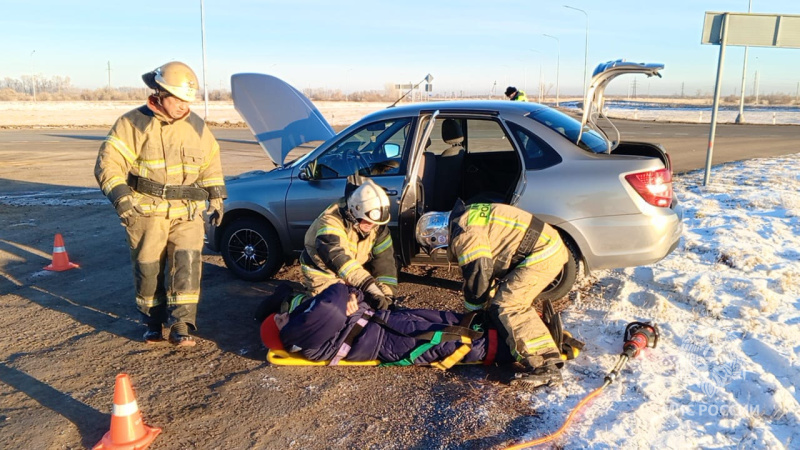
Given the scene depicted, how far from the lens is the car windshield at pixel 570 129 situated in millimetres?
5043

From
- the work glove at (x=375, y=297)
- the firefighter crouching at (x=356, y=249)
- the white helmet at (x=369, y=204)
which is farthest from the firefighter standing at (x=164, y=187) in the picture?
the work glove at (x=375, y=297)

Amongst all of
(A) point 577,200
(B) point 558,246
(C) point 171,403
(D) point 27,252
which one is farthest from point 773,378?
(D) point 27,252

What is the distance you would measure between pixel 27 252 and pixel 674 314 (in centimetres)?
720

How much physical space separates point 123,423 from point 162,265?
5.89ft

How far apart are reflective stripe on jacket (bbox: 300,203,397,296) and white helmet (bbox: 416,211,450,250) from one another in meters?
0.35

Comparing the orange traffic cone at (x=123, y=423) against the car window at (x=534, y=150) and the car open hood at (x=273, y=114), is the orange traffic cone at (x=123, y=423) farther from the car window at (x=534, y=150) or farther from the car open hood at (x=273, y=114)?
the car open hood at (x=273, y=114)

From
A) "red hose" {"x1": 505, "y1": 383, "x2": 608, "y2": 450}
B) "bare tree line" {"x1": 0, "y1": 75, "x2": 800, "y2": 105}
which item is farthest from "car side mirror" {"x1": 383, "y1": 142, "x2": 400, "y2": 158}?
"bare tree line" {"x1": 0, "y1": 75, "x2": 800, "y2": 105}

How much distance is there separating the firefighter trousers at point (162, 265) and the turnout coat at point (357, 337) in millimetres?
947

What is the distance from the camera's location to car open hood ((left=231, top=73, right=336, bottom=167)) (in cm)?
673

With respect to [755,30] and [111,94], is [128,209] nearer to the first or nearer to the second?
[755,30]

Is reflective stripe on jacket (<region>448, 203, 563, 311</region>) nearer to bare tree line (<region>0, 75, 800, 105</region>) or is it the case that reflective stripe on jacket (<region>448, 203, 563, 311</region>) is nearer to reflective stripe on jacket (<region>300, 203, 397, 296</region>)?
reflective stripe on jacket (<region>300, 203, 397, 296</region>)

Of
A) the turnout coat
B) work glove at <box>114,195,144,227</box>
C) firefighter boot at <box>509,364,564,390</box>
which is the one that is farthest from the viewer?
work glove at <box>114,195,144,227</box>

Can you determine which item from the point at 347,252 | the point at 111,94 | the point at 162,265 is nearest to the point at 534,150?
the point at 347,252

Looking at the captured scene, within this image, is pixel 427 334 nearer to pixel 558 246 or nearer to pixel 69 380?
pixel 558 246
